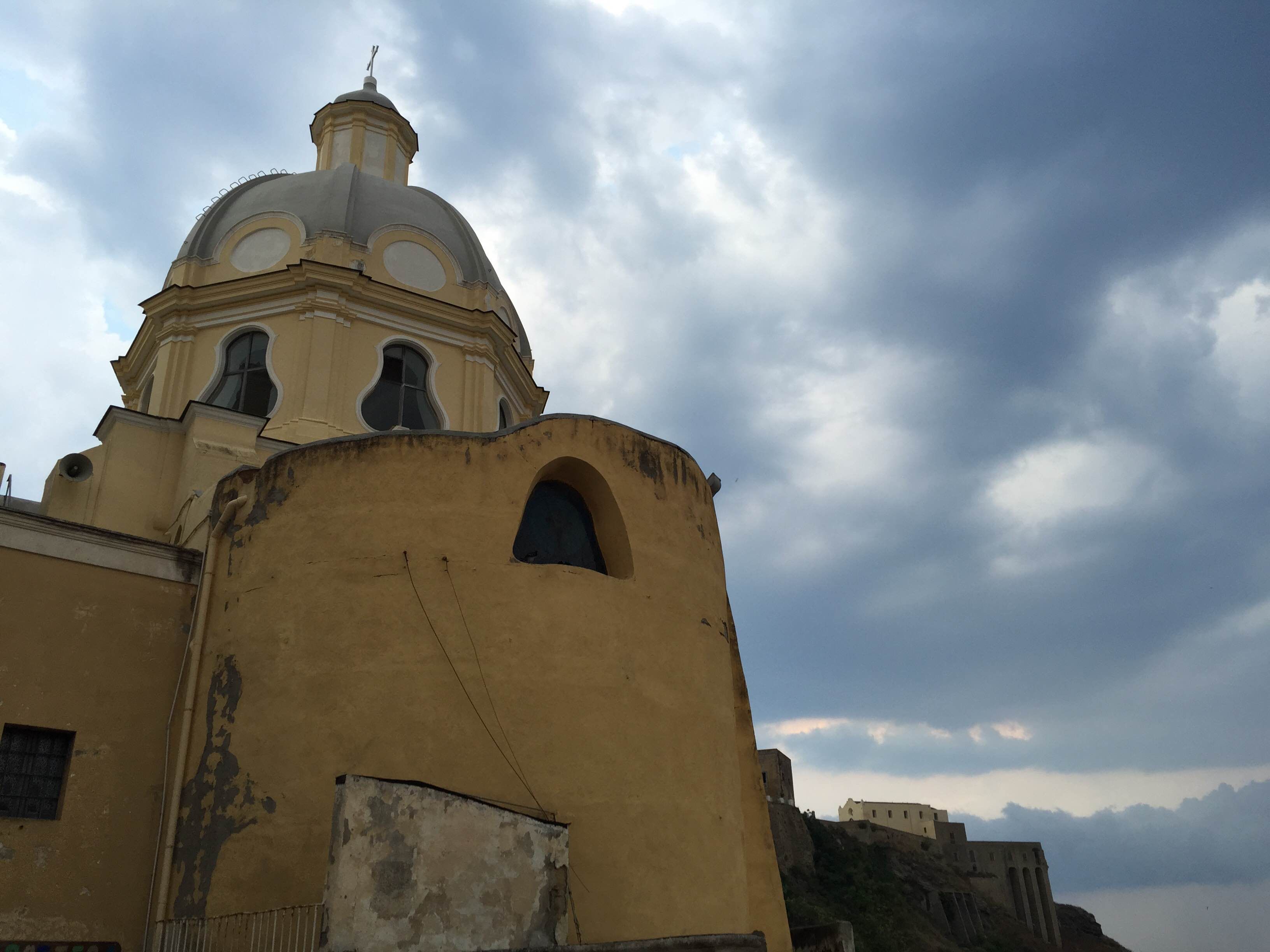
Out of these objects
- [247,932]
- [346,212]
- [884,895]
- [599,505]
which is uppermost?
[346,212]

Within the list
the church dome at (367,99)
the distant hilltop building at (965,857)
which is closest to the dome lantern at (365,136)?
the church dome at (367,99)

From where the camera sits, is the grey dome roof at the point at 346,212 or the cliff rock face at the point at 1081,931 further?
the cliff rock face at the point at 1081,931

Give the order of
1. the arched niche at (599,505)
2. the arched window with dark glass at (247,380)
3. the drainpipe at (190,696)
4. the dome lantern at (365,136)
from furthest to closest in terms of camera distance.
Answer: the dome lantern at (365,136)
the arched window with dark glass at (247,380)
the arched niche at (599,505)
the drainpipe at (190,696)

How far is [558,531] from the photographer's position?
1235 centimetres

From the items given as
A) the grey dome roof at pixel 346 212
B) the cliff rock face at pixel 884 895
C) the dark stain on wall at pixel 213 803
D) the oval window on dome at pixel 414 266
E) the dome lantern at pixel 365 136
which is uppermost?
the dome lantern at pixel 365 136

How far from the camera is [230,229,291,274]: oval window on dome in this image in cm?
1978

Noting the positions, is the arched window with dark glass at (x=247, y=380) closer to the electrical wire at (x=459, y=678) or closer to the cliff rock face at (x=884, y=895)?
the electrical wire at (x=459, y=678)

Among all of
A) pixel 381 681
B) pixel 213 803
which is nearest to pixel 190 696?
pixel 213 803

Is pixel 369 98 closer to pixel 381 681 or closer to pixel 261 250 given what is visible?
pixel 261 250

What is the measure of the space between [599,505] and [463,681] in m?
2.70

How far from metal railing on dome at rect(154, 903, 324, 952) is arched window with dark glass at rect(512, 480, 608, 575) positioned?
13.6 ft

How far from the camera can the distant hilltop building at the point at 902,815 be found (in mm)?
79312

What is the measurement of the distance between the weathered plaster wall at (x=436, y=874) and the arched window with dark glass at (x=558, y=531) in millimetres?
3241

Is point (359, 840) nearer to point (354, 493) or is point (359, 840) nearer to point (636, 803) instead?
point (636, 803)
